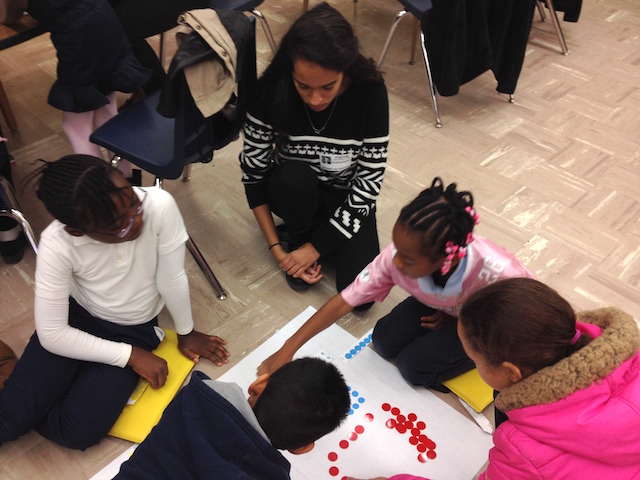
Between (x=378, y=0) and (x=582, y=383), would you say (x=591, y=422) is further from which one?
(x=378, y=0)

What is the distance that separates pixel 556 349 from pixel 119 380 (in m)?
0.97

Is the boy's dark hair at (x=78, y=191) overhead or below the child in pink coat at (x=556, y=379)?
overhead

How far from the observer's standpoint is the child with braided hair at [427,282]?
43.4 inches

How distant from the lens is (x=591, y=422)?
89 cm

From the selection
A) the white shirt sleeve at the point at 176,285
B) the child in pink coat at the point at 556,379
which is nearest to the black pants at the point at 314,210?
the white shirt sleeve at the point at 176,285

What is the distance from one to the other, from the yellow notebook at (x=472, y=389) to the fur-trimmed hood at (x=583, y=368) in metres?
0.47

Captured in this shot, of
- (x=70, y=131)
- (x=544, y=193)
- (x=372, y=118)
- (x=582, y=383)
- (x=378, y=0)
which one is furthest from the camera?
(x=378, y=0)

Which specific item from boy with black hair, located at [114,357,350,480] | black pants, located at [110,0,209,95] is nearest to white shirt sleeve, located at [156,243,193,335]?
boy with black hair, located at [114,357,350,480]

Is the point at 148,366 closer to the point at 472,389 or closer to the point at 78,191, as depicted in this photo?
the point at 78,191

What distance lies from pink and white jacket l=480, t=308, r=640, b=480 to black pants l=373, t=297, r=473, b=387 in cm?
44

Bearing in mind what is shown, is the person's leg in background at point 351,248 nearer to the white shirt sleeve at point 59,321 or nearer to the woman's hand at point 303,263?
the woman's hand at point 303,263

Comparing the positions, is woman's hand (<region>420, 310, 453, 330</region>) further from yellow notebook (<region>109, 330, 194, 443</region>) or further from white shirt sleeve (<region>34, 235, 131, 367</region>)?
white shirt sleeve (<region>34, 235, 131, 367</region>)

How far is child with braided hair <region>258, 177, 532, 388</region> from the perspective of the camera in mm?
1103

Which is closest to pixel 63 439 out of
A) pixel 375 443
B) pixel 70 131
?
pixel 375 443
